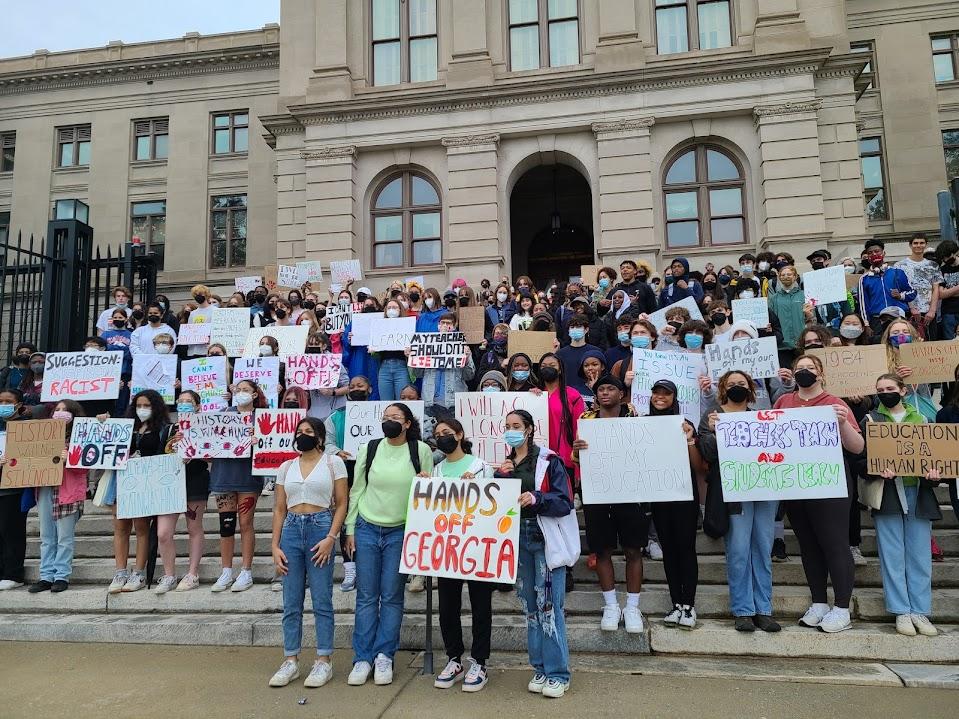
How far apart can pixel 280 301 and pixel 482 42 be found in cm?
1215

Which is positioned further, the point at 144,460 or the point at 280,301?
the point at 280,301

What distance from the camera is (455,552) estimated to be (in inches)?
216

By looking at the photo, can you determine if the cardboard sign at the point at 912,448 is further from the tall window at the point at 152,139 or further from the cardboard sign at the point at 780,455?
the tall window at the point at 152,139

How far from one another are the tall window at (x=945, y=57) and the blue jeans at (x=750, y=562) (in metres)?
27.4

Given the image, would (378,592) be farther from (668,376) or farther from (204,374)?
(204,374)

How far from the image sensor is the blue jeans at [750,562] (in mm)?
6082

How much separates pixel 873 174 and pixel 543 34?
14208 mm

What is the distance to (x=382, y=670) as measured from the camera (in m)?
5.63

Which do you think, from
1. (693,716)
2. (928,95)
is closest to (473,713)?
(693,716)

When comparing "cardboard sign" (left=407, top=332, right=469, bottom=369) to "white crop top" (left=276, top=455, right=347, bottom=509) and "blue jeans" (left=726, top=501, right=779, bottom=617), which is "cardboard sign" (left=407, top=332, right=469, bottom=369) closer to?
"white crop top" (left=276, top=455, right=347, bottom=509)

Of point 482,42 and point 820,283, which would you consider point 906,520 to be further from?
point 482,42

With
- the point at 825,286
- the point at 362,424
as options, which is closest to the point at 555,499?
the point at 362,424

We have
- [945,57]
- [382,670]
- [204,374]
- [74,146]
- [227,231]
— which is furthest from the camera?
[74,146]

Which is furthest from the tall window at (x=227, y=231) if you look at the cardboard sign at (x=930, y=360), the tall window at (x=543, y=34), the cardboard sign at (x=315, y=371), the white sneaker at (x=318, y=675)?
Answer: the cardboard sign at (x=930, y=360)
